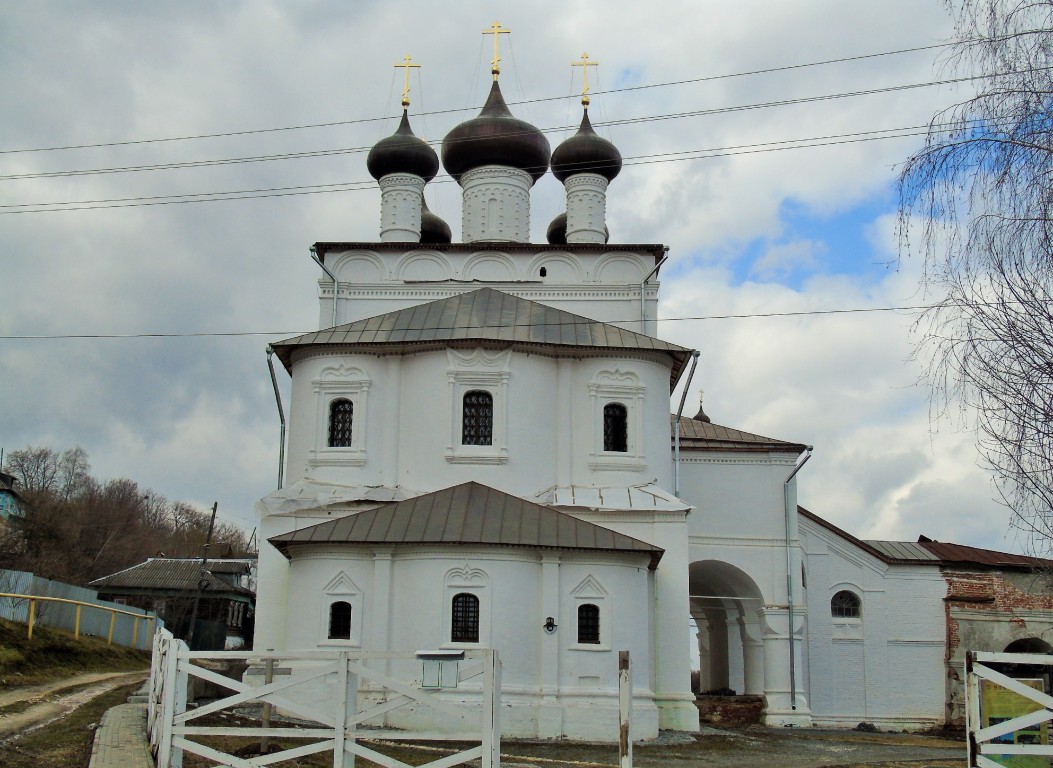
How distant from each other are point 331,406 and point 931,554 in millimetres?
13888

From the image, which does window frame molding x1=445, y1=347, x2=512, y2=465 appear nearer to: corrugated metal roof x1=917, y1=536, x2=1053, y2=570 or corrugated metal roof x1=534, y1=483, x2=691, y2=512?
corrugated metal roof x1=534, y1=483, x2=691, y2=512

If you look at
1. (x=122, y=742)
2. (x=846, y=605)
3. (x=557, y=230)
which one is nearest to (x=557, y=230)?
(x=557, y=230)

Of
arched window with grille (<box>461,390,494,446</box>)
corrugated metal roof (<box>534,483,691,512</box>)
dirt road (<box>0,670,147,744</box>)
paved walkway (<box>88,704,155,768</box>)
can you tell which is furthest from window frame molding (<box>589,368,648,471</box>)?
paved walkway (<box>88,704,155,768</box>)

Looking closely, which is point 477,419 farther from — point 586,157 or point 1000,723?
point 1000,723

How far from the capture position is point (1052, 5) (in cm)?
850

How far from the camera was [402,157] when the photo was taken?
87.7 ft

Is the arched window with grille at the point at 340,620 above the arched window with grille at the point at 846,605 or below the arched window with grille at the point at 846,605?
below

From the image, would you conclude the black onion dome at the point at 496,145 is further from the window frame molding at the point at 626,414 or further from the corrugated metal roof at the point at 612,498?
the corrugated metal roof at the point at 612,498

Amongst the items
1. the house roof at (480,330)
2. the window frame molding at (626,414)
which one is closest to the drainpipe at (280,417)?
the house roof at (480,330)

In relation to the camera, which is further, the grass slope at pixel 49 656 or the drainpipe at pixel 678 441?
the drainpipe at pixel 678 441

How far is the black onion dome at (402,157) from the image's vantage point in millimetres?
26750

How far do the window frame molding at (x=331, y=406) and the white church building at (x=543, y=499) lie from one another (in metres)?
0.04

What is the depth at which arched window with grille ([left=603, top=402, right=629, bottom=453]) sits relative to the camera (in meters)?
21.0

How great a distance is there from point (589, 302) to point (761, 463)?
16.2ft
